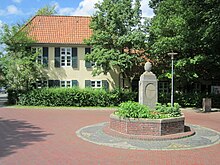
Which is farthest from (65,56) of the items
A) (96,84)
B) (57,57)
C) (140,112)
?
(140,112)

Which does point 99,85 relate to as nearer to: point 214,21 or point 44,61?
point 44,61

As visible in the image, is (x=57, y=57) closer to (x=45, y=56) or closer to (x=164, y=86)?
(x=45, y=56)

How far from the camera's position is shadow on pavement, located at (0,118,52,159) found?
9.68 metres

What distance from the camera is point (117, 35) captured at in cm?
2691

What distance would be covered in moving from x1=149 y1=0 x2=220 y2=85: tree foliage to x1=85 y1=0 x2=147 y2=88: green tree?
1556mm

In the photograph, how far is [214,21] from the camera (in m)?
20.0

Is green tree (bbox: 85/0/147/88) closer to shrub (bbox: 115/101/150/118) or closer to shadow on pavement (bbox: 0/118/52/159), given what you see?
shadow on pavement (bbox: 0/118/52/159)

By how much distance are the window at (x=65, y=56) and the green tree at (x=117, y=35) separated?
3.77 meters

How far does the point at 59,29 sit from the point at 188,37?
15138 millimetres

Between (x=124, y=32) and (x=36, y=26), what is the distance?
1083cm

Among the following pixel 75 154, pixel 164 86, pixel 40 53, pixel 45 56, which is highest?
pixel 40 53

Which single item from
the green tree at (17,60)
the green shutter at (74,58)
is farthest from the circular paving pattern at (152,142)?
the green shutter at (74,58)

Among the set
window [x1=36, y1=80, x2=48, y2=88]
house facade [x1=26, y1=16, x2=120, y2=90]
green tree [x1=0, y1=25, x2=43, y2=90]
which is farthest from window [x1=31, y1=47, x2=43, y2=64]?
window [x1=36, y1=80, x2=48, y2=88]

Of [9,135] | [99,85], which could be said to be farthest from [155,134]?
[99,85]
